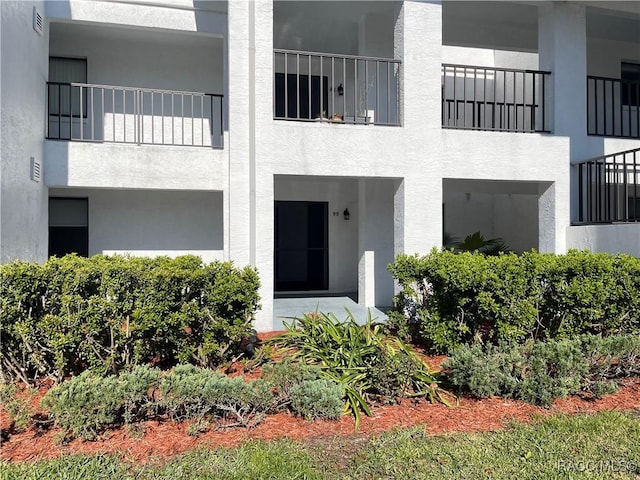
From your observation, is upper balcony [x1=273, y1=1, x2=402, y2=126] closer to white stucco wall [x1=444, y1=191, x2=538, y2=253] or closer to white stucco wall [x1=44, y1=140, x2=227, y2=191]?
white stucco wall [x1=44, y1=140, x2=227, y2=191]

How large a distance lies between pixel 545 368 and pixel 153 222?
27.7ft

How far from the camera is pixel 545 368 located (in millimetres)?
4859

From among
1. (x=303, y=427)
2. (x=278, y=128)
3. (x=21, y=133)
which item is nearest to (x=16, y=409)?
(x=303, y=427)

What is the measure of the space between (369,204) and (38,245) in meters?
6.30

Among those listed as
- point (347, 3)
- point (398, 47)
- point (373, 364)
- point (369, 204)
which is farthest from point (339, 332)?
point (347, 3)

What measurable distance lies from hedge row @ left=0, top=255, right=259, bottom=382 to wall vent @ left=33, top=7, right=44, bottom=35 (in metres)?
5.04

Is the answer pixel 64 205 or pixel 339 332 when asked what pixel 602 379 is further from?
pixel 64 205

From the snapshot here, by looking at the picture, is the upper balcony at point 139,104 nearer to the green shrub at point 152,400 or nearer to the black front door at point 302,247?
the black front door at point 302,247

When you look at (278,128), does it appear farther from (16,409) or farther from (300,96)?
(16,409)

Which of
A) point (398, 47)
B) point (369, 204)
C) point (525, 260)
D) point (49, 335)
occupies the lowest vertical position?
point (49, 335)

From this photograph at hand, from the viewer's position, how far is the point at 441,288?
20.9 feet

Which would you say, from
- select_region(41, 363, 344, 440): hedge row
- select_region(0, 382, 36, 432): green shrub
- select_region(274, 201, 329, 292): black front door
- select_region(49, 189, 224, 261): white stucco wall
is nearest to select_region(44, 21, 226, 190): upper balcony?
select_region(49, 189, 224, 261): white stucco wall

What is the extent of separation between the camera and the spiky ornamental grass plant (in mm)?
4820

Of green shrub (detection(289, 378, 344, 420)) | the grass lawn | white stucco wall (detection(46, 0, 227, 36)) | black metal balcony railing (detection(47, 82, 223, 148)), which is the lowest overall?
the grass lawn
